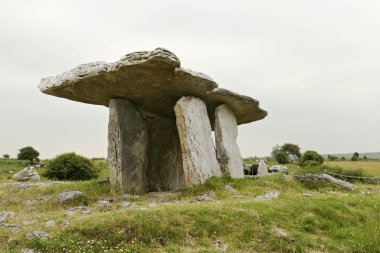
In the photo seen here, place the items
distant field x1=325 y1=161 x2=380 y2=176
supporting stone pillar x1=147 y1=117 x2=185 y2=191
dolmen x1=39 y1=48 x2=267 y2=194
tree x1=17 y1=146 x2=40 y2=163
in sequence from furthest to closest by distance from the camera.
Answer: tree x1=17 y1=146 x2=40 y2=163
distant field x1=325 y1=161 x2=380 y2=176
supporting stone pillar x1=147 y1=117 x2=185 y2=191
dolmen x1=39 y1=48 x2=267 y2=194

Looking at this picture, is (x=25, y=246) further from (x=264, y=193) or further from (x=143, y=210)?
(x=264, y=193)

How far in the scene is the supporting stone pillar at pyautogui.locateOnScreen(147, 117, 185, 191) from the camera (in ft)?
54.0

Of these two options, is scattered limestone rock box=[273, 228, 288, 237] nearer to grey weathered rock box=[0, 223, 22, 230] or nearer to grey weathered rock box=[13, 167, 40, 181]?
grey weathered rock box=[0, 223, 22, 230]

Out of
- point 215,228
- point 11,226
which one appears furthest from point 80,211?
point 215,228

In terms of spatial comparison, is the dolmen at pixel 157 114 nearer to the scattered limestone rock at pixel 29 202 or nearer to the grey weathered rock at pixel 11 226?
the scattered limestone rock at pixel 29 202

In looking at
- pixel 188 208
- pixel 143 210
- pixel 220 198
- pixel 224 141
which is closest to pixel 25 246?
pixel 143 210

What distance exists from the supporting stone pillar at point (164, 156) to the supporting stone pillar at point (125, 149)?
4.51ft

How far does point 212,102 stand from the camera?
15383 mm

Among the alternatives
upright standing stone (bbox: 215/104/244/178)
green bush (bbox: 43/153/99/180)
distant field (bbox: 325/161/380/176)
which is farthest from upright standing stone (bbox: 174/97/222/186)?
distant field (bbox: 325/161/380/176)

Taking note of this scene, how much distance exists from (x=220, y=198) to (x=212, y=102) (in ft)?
16.9

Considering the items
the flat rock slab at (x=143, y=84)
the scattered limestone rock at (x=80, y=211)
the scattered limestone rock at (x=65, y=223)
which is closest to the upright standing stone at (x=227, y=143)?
the flat rock slab at (x=143, y=84)

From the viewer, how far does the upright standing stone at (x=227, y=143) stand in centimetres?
1452

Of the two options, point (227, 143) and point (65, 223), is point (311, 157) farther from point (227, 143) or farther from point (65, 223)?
point (65, 223)

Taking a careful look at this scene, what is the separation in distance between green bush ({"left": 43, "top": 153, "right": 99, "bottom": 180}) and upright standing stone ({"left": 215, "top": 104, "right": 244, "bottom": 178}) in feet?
31.3
